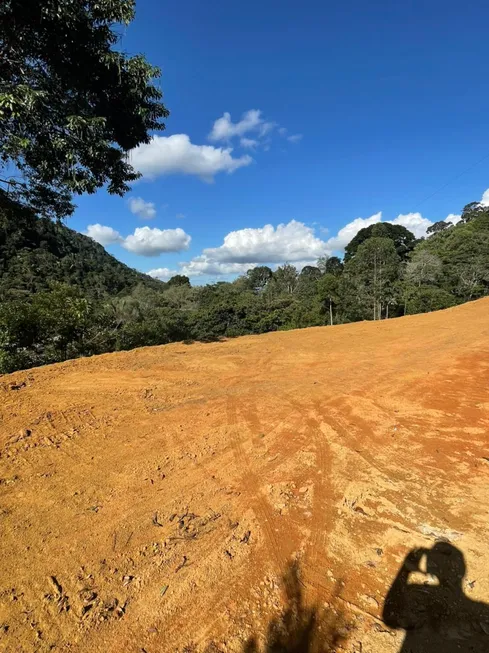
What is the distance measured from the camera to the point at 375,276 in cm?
2702

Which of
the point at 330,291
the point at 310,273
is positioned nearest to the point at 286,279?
the point at 310,273

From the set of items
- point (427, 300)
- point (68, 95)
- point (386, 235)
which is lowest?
point (427, 300)

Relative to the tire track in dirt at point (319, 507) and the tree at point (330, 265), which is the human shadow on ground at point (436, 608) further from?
the tree at point (330, 265)

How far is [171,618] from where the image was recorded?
1.99 metres

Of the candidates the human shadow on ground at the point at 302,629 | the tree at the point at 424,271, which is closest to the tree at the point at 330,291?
the tree at the point at 424,271

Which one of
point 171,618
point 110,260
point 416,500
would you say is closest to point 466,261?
point 416,500

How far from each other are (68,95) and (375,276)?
965 inches

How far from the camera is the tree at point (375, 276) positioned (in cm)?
2706

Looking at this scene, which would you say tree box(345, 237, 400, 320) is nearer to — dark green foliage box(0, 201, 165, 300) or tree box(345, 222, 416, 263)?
dark green foliage box(0, 201, 165, 300)

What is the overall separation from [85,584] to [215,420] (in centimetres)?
269

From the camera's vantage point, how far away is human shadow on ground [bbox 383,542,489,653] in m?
1.83

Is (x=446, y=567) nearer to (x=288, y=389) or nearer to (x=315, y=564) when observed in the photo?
(x=315, y=564)

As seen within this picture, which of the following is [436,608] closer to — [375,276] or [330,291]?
[375,276]

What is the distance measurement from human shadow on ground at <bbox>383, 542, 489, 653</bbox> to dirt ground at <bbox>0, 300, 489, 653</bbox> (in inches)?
1.8
